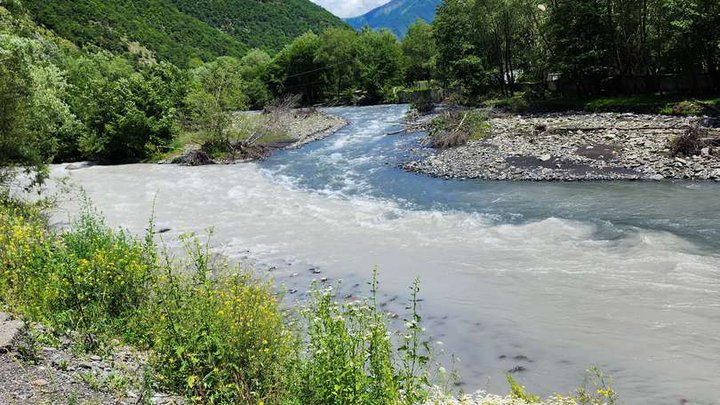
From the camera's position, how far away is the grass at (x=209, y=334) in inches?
210

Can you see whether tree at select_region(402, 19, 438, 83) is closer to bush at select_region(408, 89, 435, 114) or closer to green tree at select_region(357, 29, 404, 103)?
green tree at select_region(357, 29, 404, 103)

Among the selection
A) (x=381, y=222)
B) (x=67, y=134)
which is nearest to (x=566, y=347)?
(x=381, y=222)

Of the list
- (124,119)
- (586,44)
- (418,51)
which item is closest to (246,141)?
(124,119)

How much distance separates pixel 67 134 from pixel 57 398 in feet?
115

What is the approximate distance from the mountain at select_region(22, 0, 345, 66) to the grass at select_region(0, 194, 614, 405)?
106 metres

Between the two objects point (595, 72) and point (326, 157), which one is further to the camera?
point (595, 72)

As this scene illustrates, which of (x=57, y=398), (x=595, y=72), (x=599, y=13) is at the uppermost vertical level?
(x=599, y=13)

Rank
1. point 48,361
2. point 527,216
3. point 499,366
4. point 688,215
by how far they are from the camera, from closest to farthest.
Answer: point 48,361 < point 499,366 < point 688,215 < point 527,216

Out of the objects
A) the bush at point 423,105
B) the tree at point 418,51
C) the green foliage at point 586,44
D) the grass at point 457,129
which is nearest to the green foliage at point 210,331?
the grass at point 457,129

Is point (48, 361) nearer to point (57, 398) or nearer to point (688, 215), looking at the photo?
point (57, 398)

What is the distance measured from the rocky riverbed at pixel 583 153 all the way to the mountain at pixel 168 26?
95271 mm

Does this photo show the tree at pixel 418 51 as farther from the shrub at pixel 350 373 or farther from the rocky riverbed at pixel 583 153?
the shrub at pixel 350 373

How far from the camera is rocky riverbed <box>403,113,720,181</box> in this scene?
2105cm

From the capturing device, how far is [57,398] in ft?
17.2
